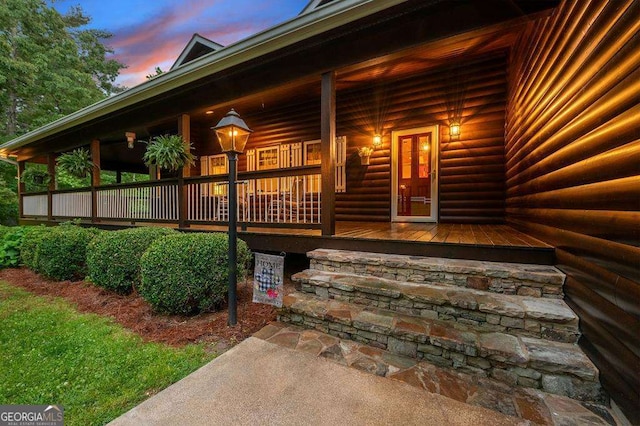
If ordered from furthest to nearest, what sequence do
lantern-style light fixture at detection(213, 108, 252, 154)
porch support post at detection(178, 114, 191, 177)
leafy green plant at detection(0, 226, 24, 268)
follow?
leafy green plant at detection(0, 226, 24, 268), porch support post at detection(178, 114, 191, 177), lantern-style light fixture at detection(213, 108, 252, 154)

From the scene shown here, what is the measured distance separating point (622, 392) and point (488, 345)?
61 cm

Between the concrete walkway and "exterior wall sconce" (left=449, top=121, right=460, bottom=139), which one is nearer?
the concrete walkway

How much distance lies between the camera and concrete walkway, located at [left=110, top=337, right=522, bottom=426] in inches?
58.3

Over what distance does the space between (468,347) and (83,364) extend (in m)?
2.99

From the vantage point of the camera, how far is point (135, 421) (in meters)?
1.50

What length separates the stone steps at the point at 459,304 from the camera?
1.93 m

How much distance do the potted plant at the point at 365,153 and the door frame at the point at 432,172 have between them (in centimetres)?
48

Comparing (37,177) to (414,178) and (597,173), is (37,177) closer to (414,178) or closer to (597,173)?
(414,178)

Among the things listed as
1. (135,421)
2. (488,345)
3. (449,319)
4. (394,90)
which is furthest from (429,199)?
(135,421)

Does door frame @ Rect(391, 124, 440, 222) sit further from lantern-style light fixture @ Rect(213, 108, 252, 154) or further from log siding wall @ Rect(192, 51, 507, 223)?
lantern-style light fixture @ Rect(213, 108, 252, 154)

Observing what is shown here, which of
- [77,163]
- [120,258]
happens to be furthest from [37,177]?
[120,258]

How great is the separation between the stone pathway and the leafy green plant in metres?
6.79

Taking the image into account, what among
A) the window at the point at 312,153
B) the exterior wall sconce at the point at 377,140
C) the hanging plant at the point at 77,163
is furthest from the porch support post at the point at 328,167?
the hanging plant at the point at 77,163

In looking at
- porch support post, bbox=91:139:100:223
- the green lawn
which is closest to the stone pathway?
the green lawn
